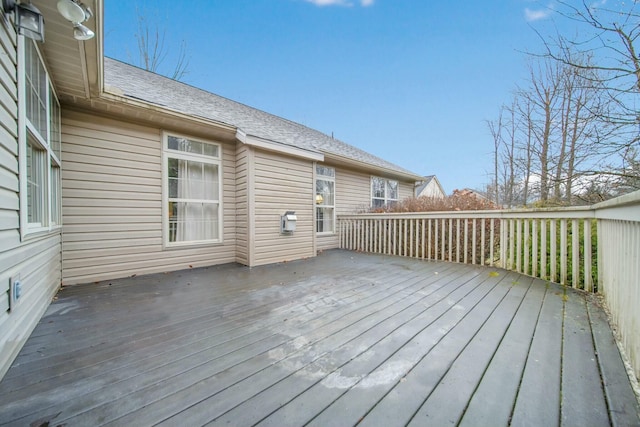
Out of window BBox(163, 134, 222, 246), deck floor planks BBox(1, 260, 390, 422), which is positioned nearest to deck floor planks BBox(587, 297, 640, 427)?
deck floor planks BBox(1, 260, 390, 422)

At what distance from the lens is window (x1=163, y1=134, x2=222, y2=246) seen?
4.33 metres

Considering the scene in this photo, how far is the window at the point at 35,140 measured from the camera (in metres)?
1.90

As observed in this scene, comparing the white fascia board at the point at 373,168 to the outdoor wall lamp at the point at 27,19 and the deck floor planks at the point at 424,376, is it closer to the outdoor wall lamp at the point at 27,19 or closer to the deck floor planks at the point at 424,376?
the deck floor planks at the point at 424,376

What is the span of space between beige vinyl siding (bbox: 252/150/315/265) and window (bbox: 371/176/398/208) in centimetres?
331

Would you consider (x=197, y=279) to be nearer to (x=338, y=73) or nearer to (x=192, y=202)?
(x=192, y=202)

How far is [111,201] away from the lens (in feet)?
12.4

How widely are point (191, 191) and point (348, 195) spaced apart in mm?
4422

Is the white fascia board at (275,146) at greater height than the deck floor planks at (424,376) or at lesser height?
greater

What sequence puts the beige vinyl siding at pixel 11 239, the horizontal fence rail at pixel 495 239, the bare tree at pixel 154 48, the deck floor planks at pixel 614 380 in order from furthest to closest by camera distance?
the bare tree at pixel 154 48
the horizontal fence rail at pixel 495 239
the beige vinyl siding at pixel 11 239
the deck floor planks at pixel 614 380

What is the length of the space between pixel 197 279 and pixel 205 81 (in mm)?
12454

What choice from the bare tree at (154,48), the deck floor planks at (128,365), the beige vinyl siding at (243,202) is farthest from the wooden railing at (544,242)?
the bare tree at (154,48)

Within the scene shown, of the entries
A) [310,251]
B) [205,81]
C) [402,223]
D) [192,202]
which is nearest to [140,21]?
[205,81]

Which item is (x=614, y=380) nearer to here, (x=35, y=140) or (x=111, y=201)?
(x=35, y=140)

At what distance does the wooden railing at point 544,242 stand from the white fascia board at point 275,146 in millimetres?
2086
